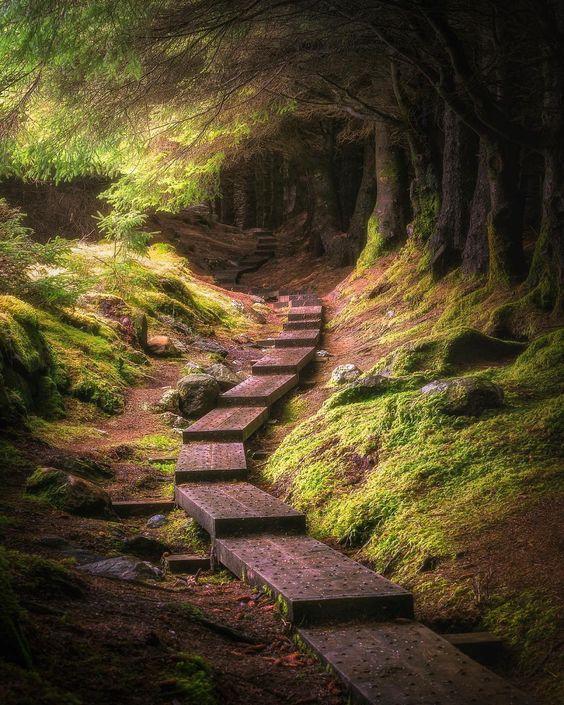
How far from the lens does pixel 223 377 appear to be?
1095 centimetres

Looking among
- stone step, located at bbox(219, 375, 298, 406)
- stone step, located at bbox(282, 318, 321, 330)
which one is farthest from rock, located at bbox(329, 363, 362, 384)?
stone step, located at bbox(282, 318, 321, 330)

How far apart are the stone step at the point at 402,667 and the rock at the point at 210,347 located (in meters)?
9.42

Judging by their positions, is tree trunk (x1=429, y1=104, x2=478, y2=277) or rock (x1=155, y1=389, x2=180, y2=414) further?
tree trunk (x1=429, y1=104, x2=478, y2=277)

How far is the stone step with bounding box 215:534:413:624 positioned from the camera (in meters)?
4.12

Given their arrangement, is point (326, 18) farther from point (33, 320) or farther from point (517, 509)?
point (517, 509)

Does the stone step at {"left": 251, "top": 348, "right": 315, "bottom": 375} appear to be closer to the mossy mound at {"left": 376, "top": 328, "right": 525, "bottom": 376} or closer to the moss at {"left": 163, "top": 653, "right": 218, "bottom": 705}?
the mossy mound at {"left": 376, "top": 328, "right": 525, "bottom": 376}

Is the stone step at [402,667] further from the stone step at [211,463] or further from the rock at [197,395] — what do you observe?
the rock at [197,395]

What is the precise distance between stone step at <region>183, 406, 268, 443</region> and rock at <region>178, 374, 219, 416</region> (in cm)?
31

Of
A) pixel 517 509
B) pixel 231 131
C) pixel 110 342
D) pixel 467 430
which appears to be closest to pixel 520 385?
pixel 467 430

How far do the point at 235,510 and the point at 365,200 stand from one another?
1524cm

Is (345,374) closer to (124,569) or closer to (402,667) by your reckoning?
(124,569)

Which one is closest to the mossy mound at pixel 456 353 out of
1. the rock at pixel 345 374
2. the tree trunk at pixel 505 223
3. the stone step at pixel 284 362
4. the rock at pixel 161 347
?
the rock at pixel 345 374

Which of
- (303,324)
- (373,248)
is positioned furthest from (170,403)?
(373,248)

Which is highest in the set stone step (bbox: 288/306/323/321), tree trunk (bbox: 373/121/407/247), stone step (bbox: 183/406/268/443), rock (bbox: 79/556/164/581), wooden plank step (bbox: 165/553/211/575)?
tree trunk (bbox: 373/121/407/247)
